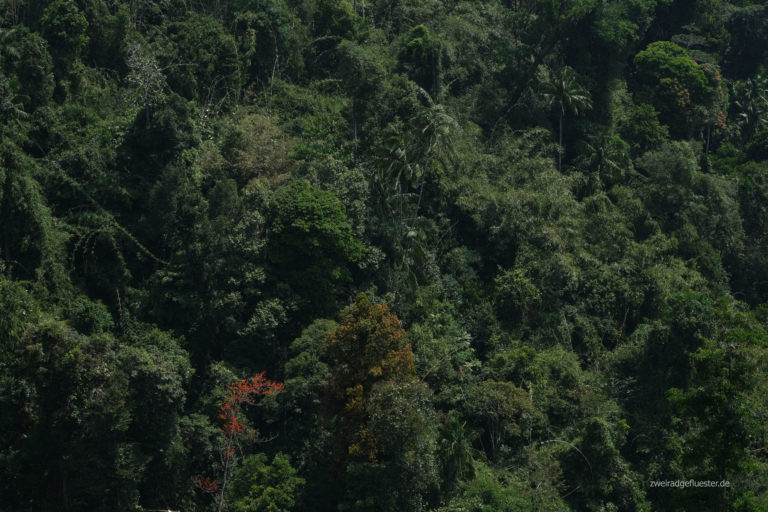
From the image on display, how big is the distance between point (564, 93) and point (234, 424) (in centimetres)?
2613

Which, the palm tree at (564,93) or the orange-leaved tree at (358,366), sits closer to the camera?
the orange-leaved tree at (358,366)

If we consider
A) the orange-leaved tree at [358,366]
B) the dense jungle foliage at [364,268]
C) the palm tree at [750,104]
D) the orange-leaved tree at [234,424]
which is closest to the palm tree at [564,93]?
the dense jungle foliage at [364,268]

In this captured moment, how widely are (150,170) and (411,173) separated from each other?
10573 mm

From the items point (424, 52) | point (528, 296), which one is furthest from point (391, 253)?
point (424, 52)

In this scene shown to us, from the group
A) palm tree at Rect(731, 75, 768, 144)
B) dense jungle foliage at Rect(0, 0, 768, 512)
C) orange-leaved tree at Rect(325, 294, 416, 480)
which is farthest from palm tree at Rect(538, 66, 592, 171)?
orange-leaved tree at Rect(325, 294, 416, 480)

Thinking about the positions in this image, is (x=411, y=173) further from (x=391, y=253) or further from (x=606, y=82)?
(x=606, y=82)

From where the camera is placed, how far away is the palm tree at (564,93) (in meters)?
45.1

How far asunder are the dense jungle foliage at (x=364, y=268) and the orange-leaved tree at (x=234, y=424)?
112 mm

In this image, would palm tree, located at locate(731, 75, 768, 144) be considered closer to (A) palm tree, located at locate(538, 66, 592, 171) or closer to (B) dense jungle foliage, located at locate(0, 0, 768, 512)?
(B) dense jungle foliage, located at locate(0, 0, 768, 512)

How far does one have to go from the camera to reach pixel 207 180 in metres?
36.0

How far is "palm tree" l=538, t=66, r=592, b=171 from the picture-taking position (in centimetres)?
4512

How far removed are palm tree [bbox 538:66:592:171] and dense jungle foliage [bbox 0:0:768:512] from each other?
6.3 inches

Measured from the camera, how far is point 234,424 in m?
28.0

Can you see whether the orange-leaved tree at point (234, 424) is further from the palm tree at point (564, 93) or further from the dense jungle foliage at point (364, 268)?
the palm tree at point (564, 93)
